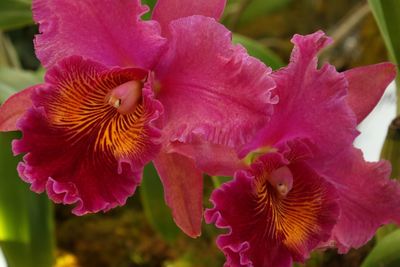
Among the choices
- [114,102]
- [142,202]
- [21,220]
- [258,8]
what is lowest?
[142,202]

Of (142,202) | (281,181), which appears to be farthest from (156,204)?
(281,181)

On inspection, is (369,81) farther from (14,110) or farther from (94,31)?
(14,110)

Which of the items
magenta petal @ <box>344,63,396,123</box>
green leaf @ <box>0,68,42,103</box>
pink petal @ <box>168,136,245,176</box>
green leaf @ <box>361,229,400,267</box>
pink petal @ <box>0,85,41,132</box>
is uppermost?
magenta petal @ <box>344,63,396,123</box>

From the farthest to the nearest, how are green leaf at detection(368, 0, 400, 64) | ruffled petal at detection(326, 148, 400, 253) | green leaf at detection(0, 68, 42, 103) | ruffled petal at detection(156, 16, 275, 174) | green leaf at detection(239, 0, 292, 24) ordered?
green leaf at detection(239, 0, 292, 24) < green leaf at detection(0, 68, 42, 103) < green leaf at detection(368, 0, 400, 64) < ruffled petal at detection(326, 148, 400, 253) < ruffled petal at detection(156, 16, 275, 174)

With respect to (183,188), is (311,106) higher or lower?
higher

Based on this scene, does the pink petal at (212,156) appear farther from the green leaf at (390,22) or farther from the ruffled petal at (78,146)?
the green leaf at (390,22)

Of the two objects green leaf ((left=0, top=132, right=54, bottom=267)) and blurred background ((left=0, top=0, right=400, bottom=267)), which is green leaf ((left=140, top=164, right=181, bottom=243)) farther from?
green leaf ((left=0, top=132, right=54, bottom=267))

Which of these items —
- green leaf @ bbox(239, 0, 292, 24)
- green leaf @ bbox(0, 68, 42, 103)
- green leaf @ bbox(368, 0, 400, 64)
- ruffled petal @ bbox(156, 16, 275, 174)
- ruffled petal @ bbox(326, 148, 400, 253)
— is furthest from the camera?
green leaf @ bbox(239, 0, 292, 24)

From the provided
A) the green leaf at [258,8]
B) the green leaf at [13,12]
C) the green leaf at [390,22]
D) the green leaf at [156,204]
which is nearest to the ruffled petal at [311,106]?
the green leaf at [390,22]

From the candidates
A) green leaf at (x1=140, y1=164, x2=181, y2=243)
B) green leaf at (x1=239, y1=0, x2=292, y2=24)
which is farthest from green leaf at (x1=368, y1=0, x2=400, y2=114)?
green leaf at (x1=239, y1=0, x2=292, y2=24)
